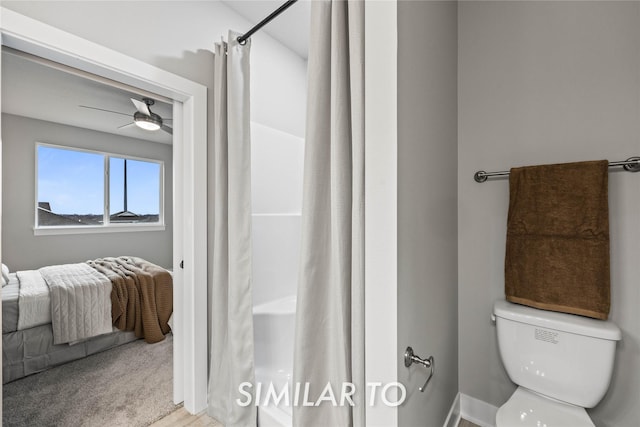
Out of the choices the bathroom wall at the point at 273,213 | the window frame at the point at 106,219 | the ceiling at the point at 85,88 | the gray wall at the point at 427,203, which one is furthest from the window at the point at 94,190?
the gray wall at the point at 427,203

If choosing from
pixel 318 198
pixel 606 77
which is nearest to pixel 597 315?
pixel 606 77

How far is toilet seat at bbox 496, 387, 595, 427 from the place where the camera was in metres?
1.14

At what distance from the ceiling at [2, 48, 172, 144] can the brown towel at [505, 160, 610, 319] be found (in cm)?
280

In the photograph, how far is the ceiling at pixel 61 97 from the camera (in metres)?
2.52

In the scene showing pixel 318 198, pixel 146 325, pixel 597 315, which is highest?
pixel 318 198

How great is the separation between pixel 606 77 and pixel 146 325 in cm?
366

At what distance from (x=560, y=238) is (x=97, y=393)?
9.61 feet

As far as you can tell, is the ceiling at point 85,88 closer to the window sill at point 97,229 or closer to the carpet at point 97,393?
the window sill at point 97,229

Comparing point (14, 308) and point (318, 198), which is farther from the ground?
point (318, 198)

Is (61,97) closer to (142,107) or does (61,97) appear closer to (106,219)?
(142,107)

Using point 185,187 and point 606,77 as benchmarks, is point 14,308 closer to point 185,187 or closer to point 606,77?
point 185,187

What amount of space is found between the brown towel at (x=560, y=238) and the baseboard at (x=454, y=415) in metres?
0.71

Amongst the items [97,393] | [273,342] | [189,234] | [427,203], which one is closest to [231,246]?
[189,234]

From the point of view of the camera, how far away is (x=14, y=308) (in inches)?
82.9
